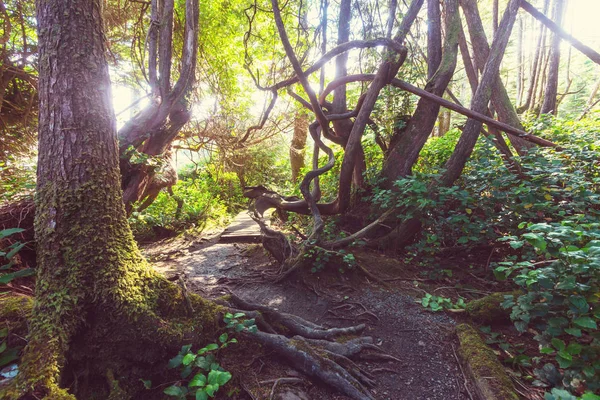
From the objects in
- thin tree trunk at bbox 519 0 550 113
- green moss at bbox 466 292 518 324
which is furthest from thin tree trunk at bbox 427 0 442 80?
thin tree trunk at bbox 519 0 550 113

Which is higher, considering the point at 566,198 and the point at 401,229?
the point at 566,198

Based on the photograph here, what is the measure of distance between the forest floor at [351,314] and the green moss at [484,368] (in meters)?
0.13

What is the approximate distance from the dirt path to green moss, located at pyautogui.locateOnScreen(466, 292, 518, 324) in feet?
0.94

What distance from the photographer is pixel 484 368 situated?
2016mm

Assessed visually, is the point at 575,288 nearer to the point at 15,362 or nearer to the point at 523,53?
the point at 15,362

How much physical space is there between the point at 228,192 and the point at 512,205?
10.9 m

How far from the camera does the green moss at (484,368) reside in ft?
5.96

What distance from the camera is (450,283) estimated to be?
373cm

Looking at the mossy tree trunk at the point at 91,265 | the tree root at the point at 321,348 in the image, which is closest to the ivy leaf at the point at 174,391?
the mossy tree trunk at the point at 91,265

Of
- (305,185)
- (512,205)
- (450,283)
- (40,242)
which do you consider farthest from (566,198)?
(40,242)

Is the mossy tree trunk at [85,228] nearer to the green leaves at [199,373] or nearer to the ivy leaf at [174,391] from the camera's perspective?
the green leaves at [199,373]

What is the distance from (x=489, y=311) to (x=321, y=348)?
6.14 ft

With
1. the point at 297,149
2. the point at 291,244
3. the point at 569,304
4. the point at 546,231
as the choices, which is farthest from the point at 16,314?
the point at 297,149

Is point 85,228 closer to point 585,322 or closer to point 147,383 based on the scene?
point 147,383
